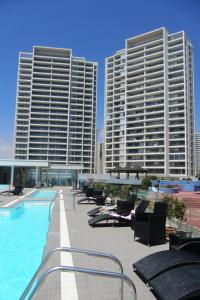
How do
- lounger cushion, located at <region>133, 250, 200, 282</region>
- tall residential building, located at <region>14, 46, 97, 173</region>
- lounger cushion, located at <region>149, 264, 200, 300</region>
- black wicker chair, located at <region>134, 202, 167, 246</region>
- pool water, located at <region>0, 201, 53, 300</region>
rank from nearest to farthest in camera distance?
lounger cushion, located at <region>149, 264, 200, 300</region> < lounger cushion, located at <region>133, 250, 200, 282</region> < pool water, located at <region>0, 201, 53, 300</region> < black wicker chair, located at <region>134, 202, 167, 246</region> < tall residential building, located at <region>14, 46, 97, 173</region>

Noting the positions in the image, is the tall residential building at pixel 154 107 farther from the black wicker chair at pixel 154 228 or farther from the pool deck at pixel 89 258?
the black wicker chair at pixel 154 228

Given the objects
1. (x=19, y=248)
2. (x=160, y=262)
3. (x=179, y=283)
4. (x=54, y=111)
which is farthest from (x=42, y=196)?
(x=54, y=111)

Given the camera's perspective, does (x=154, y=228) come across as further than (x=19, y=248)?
No

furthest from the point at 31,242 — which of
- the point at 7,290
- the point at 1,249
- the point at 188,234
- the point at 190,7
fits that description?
the point at 190,7

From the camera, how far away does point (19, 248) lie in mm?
8211

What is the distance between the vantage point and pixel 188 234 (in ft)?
20.7

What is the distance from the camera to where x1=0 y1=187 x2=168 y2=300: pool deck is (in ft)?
13.7

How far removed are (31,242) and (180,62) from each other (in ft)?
283

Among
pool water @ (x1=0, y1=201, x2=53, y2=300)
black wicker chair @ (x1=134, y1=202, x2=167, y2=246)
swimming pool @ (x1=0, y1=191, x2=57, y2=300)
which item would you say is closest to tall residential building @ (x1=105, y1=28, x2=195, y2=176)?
swimming pool @ (x1=0, y1=191, x2=57, y2=300)

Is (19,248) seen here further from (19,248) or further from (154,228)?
(154,228)

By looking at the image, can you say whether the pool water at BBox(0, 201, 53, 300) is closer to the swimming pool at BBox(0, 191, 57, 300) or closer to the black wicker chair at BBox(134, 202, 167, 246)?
the swimming pool at BBox(0, 191, 57, 300)

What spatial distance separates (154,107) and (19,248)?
8293cm

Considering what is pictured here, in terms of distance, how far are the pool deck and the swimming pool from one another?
1.85 feet

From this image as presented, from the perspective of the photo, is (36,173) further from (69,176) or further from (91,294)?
(91,294)
